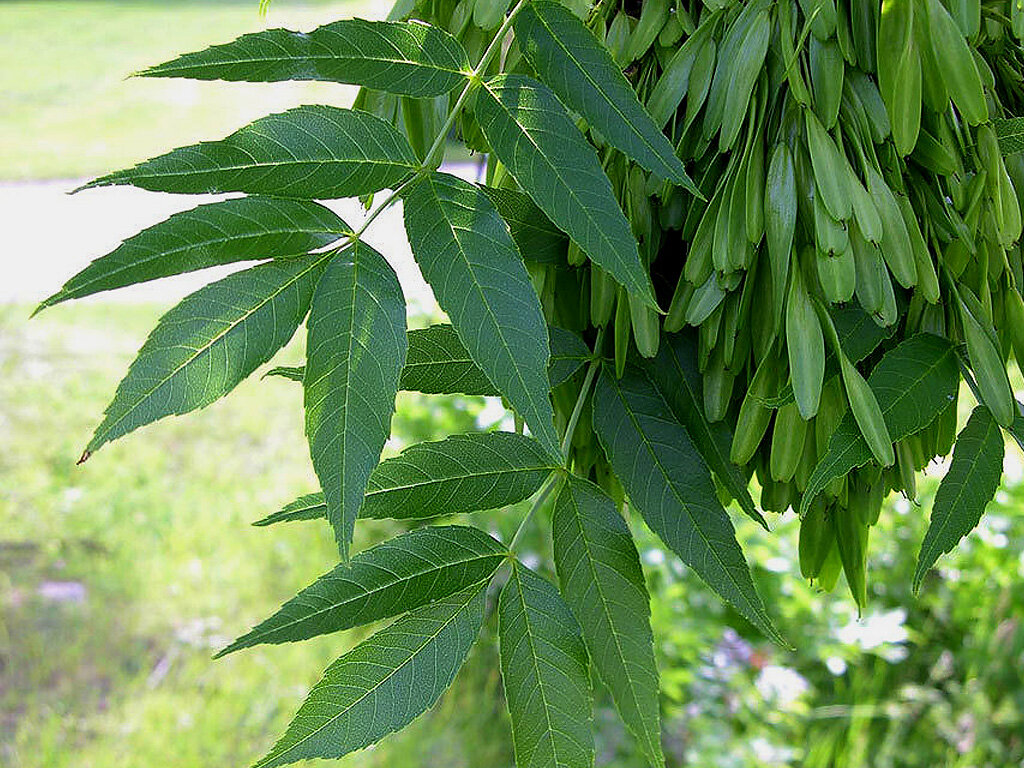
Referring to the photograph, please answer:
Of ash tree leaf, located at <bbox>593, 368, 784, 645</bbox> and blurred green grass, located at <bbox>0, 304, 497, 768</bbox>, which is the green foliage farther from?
blurred green grass, located at <bbox>0, 304, 497, 768</bbox>

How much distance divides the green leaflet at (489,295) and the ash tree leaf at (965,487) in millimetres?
173

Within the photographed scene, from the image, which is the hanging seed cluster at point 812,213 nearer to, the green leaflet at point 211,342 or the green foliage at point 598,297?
the green foliage at point 598,297

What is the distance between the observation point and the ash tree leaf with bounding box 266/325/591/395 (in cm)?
53

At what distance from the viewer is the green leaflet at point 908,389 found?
0.47 meters

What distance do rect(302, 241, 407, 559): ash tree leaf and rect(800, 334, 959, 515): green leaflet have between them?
178mm

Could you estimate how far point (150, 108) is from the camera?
19.4 feet

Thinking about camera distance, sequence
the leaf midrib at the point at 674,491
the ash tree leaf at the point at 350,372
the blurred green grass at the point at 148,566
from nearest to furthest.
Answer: the ash tree leaf at the point at 350,372, the leaf midrib at the point at 674,491, the blurred green grass at the point at 148,566

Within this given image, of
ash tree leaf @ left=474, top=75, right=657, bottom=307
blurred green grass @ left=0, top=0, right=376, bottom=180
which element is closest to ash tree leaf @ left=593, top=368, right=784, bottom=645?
ash tree leaf @ left=474, top=75, right=657, bottom=307

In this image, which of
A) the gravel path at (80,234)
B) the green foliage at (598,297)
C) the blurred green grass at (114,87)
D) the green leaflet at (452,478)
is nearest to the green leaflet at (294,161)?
the green foliage at (598,297)

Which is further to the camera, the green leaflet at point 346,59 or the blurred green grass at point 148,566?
the blurred green grass at point 148,566

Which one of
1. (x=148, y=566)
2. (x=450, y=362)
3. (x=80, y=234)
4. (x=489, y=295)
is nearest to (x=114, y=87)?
(x=80, y=234)

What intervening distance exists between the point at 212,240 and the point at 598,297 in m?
0.17

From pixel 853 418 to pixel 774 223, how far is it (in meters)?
0.08

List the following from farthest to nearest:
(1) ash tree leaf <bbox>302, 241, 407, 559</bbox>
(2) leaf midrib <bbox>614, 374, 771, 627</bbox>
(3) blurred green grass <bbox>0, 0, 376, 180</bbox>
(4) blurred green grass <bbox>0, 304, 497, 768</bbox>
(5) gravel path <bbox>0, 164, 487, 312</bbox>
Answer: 1. (3) blurred green grass <bbox>0, 0, 376, 180</bbox>
2. (5) gravel path <bbox>0, 164, 487, 312</bbox>
3. (4) blurred green grass <bbox>0, 304, 497, 768</bbox>
4. (2) leaf midrib <bbox>614, 374, 771, 627</bbox>
5. (1) ash tree leaf <bbox>302, 241, 407, 559</bbox>
